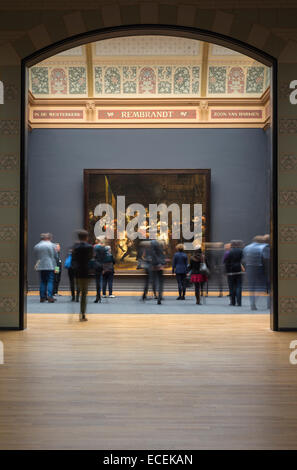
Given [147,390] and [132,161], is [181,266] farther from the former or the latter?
[147,390]

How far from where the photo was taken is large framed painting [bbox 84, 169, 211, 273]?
1428cm

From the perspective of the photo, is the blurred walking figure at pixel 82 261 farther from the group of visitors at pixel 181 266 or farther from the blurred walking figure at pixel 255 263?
the blurred walking figure at pixel 255 263

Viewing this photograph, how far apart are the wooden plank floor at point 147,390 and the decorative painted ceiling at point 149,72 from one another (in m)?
8.76

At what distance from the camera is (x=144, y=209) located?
47.1 feet

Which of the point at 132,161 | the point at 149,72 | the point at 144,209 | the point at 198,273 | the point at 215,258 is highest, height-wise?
the point at 149,72

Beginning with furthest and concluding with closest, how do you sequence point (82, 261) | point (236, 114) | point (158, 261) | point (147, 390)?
point (236, 114) < point (158, 261) < point (82, 261) < point (147, 390)

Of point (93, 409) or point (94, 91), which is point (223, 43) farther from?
point (94, 91)

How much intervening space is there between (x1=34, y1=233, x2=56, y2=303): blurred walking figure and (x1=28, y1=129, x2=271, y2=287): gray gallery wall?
2.90 metres

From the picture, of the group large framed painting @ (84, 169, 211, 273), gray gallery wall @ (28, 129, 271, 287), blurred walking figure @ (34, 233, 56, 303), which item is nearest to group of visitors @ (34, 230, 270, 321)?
blurred walking figure @ (34, 233, 56, 303)

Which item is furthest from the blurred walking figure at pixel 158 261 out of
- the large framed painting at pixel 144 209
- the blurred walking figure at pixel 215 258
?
the blurred walking figure at pixel 215 258

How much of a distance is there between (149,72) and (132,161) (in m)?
2.60

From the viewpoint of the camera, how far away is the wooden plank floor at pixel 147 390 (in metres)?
3.28

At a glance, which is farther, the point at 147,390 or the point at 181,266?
the point at 181,266

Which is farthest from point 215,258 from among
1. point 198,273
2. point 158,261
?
point 158,261
